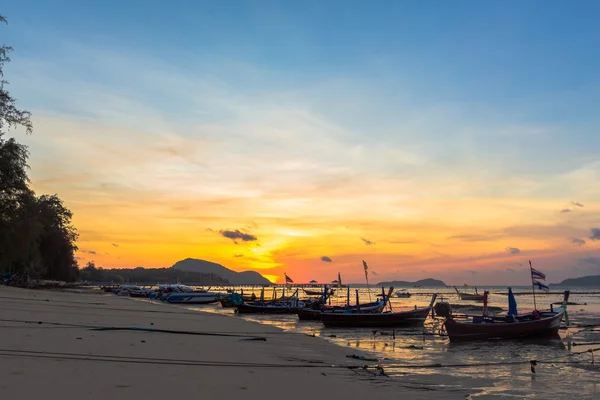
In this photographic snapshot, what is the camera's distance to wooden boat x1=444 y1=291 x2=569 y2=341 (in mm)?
→ 27766

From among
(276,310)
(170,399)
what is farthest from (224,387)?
(276,310)

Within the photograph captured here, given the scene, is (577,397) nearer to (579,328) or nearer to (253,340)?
(253,340)

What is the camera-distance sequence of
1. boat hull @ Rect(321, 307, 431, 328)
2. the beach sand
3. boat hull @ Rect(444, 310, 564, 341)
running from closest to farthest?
the beach sand, boat hull @ Rect(444, 310, 564, 341), boat hull @ Rect(321, 307, 431, 328)


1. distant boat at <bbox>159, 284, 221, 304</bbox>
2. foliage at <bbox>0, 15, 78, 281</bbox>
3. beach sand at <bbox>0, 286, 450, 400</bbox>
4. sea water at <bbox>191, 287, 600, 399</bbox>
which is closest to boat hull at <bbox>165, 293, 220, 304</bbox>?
distant boat at <bbox>159, 284, 221, 304</bbox>

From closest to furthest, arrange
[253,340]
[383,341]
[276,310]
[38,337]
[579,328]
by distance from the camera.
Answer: [38,337], [253,340], [383,341], [579,328], [276,310]

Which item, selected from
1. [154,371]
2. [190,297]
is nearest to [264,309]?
[190,297]

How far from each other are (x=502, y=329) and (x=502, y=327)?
0.44ft

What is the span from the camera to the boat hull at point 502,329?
2775 cm

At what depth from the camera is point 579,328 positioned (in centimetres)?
3697

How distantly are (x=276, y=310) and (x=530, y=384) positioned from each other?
40134 mm

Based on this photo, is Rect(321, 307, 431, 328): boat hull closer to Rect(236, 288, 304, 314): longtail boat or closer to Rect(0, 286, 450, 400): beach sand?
Rect(236, 288, 304, 314): longtail boat

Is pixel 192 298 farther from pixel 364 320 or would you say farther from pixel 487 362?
pixel 487 362

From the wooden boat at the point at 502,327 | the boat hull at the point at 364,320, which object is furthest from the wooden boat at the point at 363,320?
the wooden boat at the point at 502,327

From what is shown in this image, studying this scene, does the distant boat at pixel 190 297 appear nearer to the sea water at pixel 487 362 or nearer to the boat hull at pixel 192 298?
the boat hull at pixel 192 298
